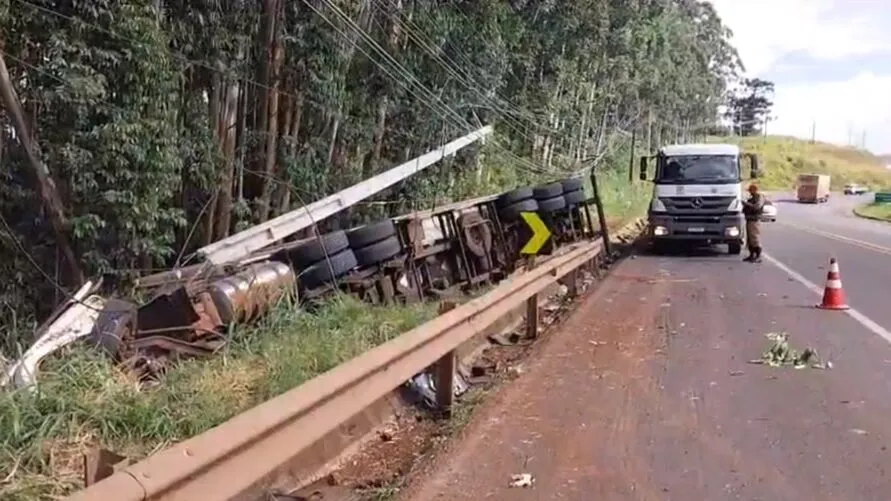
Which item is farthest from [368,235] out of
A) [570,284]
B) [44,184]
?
[44,184]

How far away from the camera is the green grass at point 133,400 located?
5000mm

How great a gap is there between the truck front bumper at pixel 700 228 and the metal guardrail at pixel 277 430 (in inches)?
690

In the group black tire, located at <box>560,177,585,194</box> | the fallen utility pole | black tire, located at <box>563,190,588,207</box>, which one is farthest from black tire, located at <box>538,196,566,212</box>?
the fallen utility pole

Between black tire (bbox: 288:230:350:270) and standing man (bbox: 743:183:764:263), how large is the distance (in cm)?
1332

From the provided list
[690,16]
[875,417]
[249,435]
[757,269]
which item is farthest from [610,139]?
[249,435]

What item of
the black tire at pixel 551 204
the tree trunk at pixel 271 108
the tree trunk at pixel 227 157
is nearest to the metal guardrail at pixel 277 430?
the tree trunk at pixel 227 157

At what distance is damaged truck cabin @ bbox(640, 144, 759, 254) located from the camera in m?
23.7

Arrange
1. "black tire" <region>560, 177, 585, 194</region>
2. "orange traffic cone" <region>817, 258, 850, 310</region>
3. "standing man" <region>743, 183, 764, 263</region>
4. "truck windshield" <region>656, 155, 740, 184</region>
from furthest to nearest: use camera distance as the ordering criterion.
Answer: "truck windshield" <region>656, 155, 740, 184</region>
"standing man" <region>743, 183, 764, 263</region>
"black tire" <region>560, 177, 585, 194</region>
"orange traffic cone" <region>817, 258, 850, 310</region>

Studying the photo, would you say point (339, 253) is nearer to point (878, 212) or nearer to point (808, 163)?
point (878, 212)

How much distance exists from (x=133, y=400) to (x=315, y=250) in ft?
18.4

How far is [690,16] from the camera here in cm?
7100

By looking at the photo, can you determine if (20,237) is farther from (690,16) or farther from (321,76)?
(690,16)

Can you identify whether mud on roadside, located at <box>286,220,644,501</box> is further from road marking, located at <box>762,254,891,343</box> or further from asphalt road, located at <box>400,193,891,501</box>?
road marking, located at <box>762,254,891,343</box>

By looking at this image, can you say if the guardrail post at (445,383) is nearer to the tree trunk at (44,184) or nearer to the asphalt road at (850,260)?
the asphalt road at (850,260)
